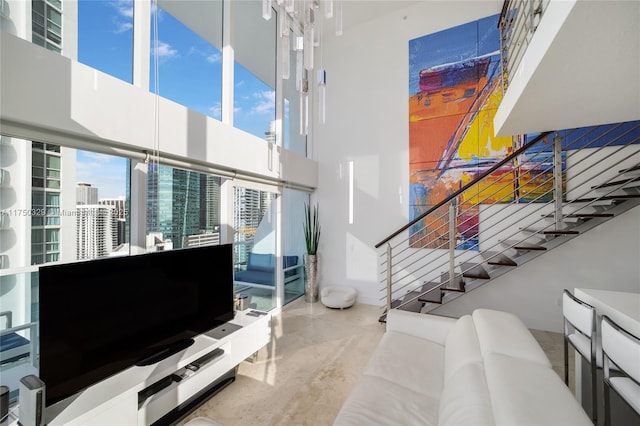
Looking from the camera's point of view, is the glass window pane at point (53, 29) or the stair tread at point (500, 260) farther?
the stair tread at point (500, 260)

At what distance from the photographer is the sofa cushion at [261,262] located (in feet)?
11.4

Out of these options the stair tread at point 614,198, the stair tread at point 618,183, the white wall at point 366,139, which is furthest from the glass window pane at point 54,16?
the stair tread at point 618,183

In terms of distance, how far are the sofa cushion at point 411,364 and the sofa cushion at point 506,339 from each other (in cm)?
37

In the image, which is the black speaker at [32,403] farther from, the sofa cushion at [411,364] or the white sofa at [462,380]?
the sofa cushion at [411,364]

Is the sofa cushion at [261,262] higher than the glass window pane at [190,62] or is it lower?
lower

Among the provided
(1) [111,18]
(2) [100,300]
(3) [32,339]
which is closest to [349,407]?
(2) [100,300]

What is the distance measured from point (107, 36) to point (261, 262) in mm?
2740

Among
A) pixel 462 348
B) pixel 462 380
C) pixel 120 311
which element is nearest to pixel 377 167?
pixel 462 348

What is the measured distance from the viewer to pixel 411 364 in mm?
1776

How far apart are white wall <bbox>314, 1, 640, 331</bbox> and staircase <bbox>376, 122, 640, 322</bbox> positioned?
0.42 meters

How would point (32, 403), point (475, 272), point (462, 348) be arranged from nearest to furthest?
1. point (32, 403)
2. point (462, 348)
3. point (475, 272)

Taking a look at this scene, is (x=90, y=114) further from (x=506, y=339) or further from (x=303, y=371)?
(x=506, y=339)

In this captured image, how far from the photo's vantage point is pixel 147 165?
7.14ft

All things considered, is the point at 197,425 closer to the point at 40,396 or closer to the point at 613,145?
the point at 40,396
